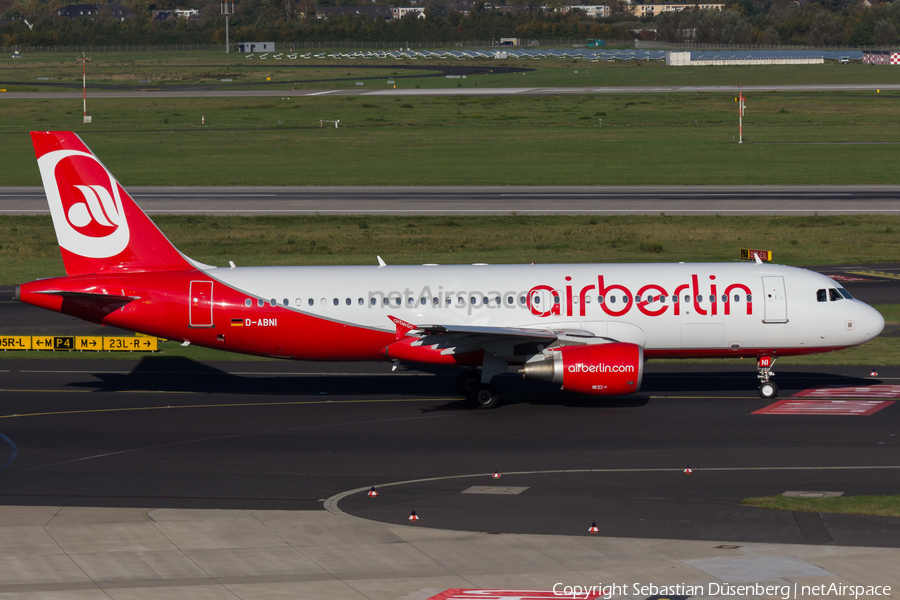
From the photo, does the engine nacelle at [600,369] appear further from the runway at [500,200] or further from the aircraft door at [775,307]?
the runway at [500,200]

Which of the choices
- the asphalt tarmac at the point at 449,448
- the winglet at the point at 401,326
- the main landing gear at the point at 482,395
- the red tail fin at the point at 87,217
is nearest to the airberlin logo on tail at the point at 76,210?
the red tail fin at the point at 87,217

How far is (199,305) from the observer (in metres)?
35.4

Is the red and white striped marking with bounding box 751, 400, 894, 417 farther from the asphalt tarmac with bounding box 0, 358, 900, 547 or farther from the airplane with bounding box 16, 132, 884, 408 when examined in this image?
the airplane with bounding box 16, 132, 884, 408

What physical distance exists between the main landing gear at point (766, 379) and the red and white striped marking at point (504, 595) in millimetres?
19482

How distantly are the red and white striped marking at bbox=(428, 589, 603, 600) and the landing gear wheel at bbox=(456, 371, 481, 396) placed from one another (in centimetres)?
1743

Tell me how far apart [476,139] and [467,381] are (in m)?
93.5

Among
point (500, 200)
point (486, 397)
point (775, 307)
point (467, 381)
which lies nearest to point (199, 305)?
point (467, 381)

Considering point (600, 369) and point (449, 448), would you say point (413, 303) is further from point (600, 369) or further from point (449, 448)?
point (600, 369)

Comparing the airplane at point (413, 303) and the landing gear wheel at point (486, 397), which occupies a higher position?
the airplane at point (413, 303)

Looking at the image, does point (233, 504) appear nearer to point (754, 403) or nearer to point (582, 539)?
point (582, 539)

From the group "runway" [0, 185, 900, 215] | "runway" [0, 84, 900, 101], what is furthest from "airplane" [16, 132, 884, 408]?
"runway" [0, 84, 900, 101]

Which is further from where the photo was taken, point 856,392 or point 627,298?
point 856,392

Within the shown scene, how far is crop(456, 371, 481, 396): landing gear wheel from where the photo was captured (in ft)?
119

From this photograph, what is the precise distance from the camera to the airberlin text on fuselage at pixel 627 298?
3494cm
